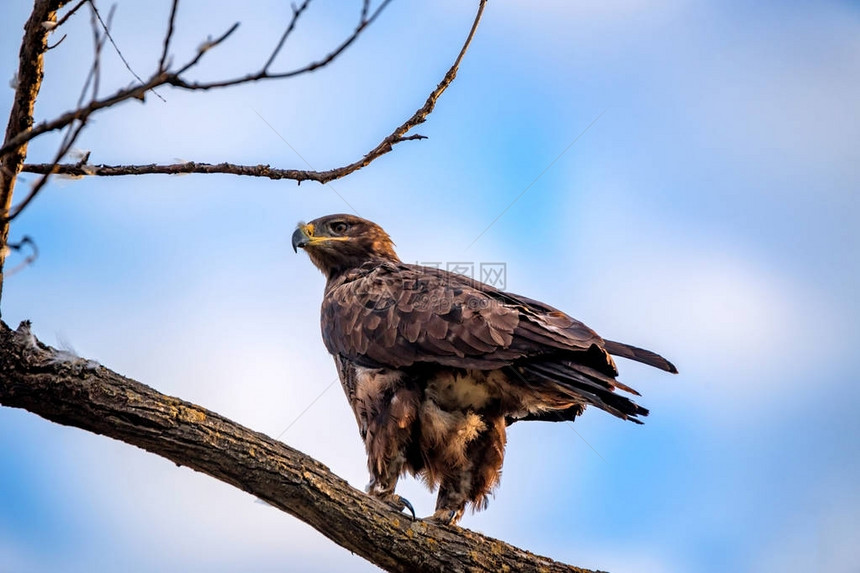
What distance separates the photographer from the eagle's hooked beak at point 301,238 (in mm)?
7242

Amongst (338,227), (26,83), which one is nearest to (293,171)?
(26,83)

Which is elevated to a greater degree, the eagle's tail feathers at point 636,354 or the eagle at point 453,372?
the eagle's tail feathers at point 636,354

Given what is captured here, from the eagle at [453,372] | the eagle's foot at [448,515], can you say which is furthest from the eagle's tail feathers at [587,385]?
the eagle's foot at [448,515]

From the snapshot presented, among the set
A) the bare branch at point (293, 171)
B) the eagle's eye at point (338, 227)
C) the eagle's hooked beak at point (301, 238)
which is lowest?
the bare branch at point (293, 171)

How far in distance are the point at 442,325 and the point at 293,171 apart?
193cm

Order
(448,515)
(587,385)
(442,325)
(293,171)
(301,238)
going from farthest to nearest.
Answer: (301,238)
(448,515)
(442,325)
(587,385)
(293,171)

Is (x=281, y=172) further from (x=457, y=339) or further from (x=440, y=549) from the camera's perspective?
(x=440, y=549)

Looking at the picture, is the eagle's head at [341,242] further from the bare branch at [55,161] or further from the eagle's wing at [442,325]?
the bare branch at [55,161]

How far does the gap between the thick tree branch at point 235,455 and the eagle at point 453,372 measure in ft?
1.17

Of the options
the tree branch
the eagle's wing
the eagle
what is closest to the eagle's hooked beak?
the eagle's wing

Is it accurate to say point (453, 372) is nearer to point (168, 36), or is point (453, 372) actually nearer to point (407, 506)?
point (407, 506)

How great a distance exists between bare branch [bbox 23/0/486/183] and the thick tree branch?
2.68 feet

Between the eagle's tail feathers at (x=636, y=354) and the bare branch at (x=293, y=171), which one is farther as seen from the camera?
the eagle's tail feathers at (x=636, y=354)

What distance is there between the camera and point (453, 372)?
5.65 meters
